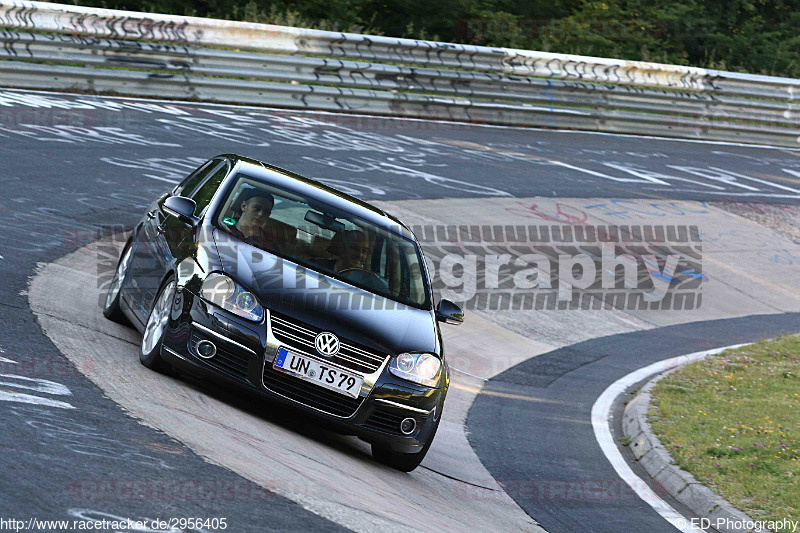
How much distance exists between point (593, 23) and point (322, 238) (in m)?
28.0

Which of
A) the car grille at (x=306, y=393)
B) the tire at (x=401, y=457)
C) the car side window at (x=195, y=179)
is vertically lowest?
the tire at (x=401, y=457)

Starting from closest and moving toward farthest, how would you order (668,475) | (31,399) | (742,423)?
(31,399)
(668,475)
(742,423)

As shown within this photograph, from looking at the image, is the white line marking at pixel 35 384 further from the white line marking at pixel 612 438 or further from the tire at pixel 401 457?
the white line marking at pixel 612 438

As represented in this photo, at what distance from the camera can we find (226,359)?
6.87m

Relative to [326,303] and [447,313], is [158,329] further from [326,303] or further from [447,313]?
[447,313]

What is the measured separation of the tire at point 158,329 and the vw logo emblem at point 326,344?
107 centimetres

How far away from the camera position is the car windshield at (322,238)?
7750 millimetres

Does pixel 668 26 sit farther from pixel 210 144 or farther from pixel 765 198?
pixel 210 144

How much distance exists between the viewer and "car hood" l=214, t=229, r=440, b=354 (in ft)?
22.7

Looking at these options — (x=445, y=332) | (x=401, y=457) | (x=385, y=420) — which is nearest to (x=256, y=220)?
(x=385, y=420)

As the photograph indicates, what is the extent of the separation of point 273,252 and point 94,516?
3.25m

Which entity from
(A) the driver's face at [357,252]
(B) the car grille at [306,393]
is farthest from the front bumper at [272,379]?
(A) the driver's face at [357,252]

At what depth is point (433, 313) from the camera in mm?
7906

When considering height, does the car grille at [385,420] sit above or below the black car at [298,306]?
below
